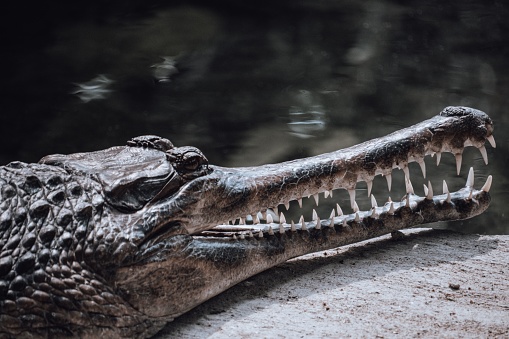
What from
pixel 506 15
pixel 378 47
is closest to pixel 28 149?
pixel 378 47

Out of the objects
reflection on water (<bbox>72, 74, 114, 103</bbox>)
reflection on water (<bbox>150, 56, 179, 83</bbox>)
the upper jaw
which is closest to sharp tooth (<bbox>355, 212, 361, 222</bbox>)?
the upper jaw

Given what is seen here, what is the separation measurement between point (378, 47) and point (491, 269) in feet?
10.9

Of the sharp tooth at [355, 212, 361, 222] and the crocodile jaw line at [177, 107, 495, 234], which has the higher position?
the crocodile jaw line at [177, 107, 495, 234]

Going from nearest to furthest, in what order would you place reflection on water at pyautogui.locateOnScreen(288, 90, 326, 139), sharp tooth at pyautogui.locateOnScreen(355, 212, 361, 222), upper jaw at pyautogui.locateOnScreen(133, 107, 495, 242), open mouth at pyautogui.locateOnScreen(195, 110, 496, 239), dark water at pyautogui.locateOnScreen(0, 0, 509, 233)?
upper jaw at pyautogui.locateOnScreen(133, 107, 495, 242)
open mouth at pyautogui.locateOnScreen(195, 110, 496, 239)
sharp tooth at pyautogui.locateOnScreen(355, 212, 361, 222)
dark water at pyautogui.locateOnScreen(0, 0, 509, 233)
reflection on water at pyautogui.locateOnScreen(288, 90, 326, 139)

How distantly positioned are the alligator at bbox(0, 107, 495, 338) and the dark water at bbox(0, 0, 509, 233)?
2189 millimetres

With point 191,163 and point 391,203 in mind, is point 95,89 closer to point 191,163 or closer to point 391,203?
point 191,163

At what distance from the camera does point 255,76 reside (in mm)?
5480

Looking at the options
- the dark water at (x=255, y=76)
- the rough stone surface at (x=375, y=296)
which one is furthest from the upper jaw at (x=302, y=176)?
the dark water at (x=255, y=76)

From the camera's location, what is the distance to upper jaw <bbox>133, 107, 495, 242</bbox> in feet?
8.45

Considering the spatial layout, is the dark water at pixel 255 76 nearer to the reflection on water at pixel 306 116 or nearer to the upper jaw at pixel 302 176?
the reflection on water at pixel 306 116

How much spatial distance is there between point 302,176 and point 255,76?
287 centimetres

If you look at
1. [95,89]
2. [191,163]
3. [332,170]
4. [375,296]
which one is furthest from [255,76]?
[375,296]

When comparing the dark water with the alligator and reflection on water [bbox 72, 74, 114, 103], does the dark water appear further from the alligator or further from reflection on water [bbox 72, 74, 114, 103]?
the alligator

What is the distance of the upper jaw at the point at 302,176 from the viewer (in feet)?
8.45
